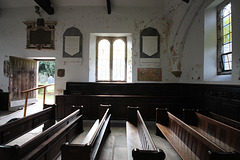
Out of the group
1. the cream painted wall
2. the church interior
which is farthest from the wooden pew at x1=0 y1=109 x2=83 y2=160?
the cream painted wall

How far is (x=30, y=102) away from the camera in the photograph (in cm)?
588

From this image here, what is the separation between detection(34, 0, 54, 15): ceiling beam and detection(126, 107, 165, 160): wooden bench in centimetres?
535

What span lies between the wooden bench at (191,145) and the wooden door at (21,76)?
5939 mm

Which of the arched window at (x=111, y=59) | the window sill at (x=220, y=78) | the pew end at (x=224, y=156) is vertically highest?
the arched window at (x=111, y=59)

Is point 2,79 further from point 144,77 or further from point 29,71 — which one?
point 144,77

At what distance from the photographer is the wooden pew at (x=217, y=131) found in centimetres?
175

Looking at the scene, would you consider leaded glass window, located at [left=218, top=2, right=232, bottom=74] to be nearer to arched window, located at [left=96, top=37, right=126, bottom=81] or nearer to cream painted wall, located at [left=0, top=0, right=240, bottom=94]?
cream painted wall, located at [left=0, top=0, right=240, bottom=94]

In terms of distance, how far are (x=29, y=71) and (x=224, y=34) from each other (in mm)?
7317

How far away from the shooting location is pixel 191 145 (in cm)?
187

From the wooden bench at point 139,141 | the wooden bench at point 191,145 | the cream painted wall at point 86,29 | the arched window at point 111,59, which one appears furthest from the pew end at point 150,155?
the arched window at point 111,59

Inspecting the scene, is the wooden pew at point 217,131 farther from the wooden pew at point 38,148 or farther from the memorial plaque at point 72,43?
the memorial plaque at point 72,43

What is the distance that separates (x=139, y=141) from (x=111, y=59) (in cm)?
453

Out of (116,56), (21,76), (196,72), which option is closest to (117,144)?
(196,72)

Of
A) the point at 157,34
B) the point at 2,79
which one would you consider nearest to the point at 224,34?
the point at 157,34
